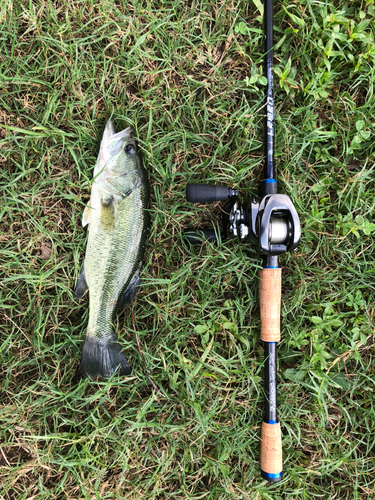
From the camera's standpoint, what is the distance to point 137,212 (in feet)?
7.36

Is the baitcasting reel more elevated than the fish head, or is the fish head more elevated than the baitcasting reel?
the fish head

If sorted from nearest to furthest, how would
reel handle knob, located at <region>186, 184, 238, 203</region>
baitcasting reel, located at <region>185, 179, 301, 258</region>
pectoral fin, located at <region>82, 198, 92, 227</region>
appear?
baitcasting reel, located at <region>185, 179, 301, 258</region>
reel handle knob, located at <region>186, 184, 238, 203</region>
pectoral fin, located at <region>82, 198, 92, 227</region>

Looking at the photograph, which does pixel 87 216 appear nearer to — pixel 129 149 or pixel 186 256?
pixel 129 149

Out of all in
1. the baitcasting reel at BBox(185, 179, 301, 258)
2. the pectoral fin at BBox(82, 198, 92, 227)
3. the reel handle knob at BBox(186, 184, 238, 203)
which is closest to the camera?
the baitcasting reel at BBox(185, 179, 301, 258)

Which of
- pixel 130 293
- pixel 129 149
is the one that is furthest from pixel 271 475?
pixel 129 149

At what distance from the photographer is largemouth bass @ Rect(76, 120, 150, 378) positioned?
2.22m

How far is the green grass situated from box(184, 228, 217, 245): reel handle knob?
5.2 inches

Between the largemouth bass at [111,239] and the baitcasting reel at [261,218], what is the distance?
1.19 ft

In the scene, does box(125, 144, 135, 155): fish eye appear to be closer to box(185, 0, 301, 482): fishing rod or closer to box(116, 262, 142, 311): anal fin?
box(185, 0, 301, 482): fishing rod

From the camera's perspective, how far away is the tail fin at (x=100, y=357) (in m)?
2.29

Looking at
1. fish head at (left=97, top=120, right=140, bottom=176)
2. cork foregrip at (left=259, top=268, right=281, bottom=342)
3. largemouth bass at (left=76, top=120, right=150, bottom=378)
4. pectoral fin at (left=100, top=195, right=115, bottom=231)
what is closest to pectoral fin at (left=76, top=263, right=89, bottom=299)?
largemouth bass at (left=76, top=120, right=150, bottom=378)

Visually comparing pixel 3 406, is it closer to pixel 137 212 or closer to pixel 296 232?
pixel 137 212

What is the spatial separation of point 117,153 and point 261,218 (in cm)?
103

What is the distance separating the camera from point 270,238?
6.72 ft
